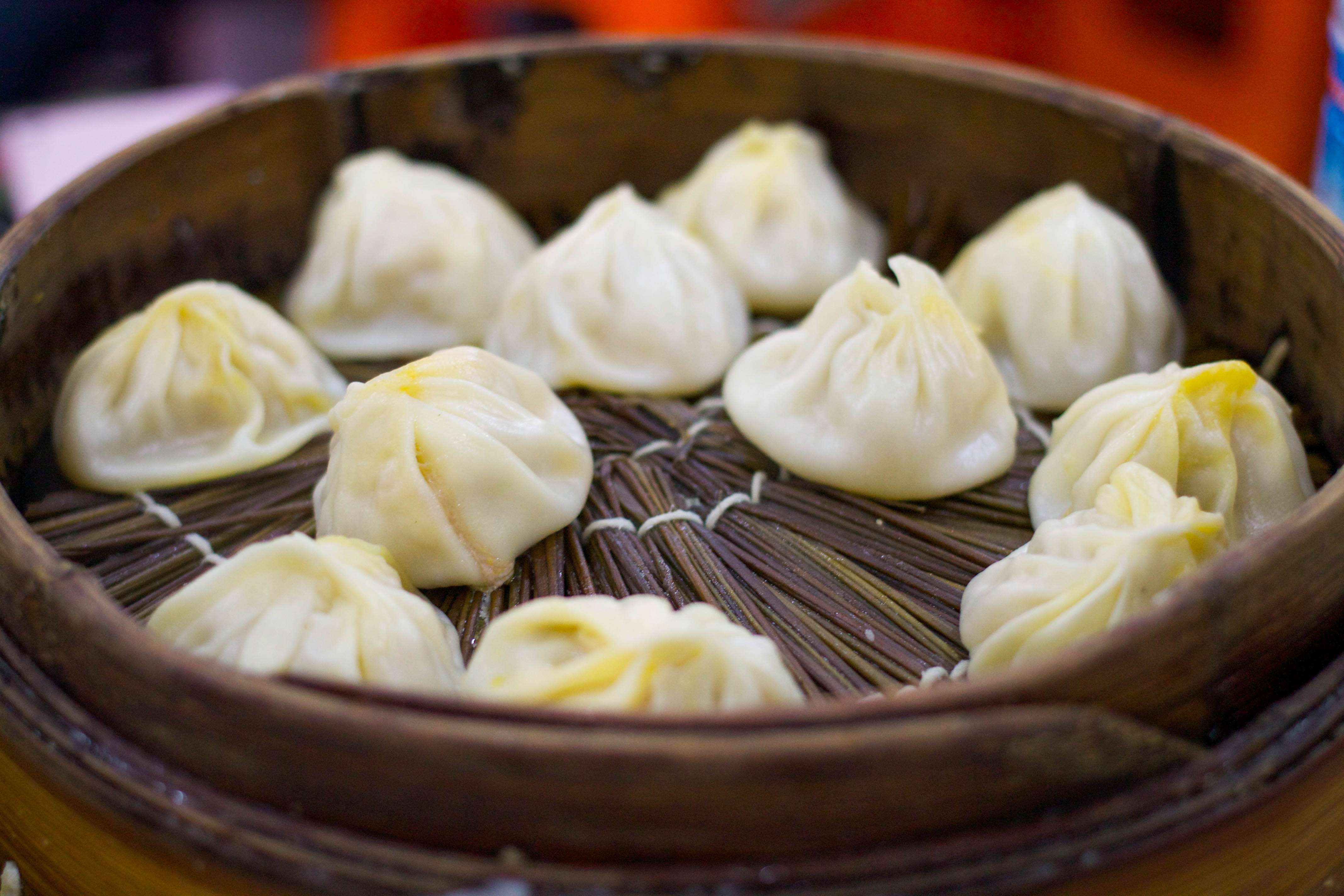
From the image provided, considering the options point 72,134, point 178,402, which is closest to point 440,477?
point 178,402

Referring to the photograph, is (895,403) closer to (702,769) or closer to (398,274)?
(702,769)

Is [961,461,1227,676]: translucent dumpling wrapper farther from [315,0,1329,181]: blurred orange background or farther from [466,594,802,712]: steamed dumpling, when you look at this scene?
[315,0,1329,181]: blurred orange background

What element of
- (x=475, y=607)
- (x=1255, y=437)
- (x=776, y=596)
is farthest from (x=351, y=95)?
(x=1255, y=437)

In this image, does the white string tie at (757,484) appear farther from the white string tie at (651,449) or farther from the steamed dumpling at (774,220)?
the steamed dumpling at (774,220)

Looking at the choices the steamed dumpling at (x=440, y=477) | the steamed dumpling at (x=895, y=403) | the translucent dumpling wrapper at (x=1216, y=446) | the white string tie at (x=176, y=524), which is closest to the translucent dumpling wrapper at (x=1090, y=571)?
the translucent dumpling wrapper at (x=1216, y=446)

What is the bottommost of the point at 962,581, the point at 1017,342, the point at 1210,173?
the point at 962,581

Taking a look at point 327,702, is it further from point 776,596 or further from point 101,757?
point 776,596

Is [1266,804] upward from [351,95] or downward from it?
downward
